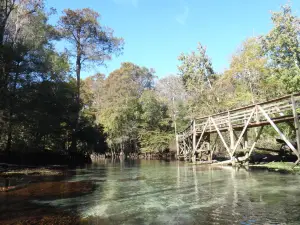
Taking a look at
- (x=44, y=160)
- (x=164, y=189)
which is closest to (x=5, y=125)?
(x=44, y=160)

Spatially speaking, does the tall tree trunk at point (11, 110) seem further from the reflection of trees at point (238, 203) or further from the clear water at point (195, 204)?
the reflection of trees at point (238, 203)

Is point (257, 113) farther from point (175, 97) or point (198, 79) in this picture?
point (175, 97)

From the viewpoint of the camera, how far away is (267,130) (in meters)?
22.8

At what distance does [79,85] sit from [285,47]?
1850cm

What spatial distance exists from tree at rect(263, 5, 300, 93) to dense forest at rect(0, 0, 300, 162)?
7 centimetres

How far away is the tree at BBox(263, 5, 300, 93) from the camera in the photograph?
60.0 feet

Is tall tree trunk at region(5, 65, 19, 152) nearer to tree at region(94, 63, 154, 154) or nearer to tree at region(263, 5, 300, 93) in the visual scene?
tree at region(263, 5, 300, 93)

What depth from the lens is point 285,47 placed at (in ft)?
62.3

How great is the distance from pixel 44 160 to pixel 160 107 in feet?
78.8

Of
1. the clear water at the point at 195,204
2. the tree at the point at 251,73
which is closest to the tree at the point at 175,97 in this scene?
the tree at the point at 251,73

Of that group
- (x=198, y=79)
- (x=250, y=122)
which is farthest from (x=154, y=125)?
(x=250, y=122)

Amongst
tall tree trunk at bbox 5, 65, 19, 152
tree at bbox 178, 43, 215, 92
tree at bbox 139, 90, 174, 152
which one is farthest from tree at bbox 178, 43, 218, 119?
tall tree trunk at bbox 5, 65, 19, 152

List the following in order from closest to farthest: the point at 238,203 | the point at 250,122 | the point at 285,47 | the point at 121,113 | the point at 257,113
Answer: the point at 238,203
the point at 257,113
the point at 250,122
the point at 285,47
the point at 121,113

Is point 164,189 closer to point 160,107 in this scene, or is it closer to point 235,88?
point 235,88
